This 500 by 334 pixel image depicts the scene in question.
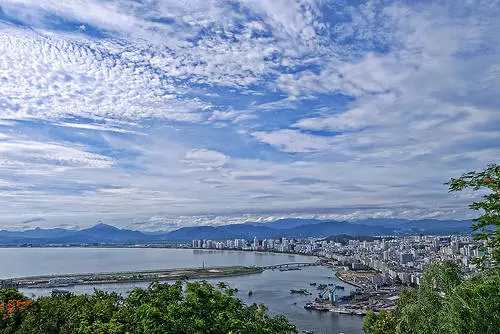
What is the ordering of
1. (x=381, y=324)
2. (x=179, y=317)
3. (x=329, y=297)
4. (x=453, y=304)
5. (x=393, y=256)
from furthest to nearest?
(x=393, y=256), (x=329, y=297), (x=381, y=324), (x=179, y=317), (x=453, y=304)

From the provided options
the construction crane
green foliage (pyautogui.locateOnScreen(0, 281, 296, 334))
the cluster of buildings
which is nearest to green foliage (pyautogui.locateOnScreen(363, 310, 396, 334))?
the cluster of buildings

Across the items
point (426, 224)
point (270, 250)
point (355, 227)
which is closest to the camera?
point (270, 250)

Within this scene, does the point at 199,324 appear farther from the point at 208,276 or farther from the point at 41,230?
the point at 41,230

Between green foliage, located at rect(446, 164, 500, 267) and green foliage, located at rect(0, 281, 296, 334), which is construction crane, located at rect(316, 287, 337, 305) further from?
green foliage, located at rect(446, 164, 500, 267)

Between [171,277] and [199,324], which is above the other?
[199,324]

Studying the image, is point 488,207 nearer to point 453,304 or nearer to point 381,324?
point 453,304

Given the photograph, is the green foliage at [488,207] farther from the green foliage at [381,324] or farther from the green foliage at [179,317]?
the green foliage at [381,324]

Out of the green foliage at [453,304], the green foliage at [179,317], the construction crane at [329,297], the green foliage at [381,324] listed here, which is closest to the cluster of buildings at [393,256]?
the green foliage at [381,324]

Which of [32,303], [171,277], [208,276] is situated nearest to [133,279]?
[171,277]

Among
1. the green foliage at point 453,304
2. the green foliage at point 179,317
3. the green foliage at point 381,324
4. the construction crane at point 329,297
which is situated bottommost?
the construction crane at point 329,297

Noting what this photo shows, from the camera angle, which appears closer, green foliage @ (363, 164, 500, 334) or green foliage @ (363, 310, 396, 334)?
green foliage @ (363, 164, 500, 334)

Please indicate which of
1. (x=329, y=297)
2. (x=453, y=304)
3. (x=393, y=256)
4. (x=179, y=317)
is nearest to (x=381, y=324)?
(x=179, y=317)
